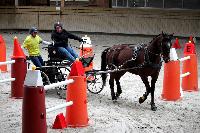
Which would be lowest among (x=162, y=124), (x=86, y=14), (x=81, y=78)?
(x=162, y=124)

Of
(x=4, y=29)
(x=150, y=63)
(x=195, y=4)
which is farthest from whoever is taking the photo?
(x=4, y=29)

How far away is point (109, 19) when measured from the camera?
29.8 meters

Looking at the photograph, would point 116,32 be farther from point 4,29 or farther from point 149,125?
point 149,125

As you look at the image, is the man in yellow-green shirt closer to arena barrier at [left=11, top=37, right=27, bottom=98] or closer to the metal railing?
arena barrier at [left=11, top=37, right=27, bottom=98]

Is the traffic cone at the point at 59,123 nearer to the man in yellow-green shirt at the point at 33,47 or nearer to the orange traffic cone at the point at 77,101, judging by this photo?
the orange traffic cone at the point at 77,101

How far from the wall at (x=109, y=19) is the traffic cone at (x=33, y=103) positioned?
21884 millimetres

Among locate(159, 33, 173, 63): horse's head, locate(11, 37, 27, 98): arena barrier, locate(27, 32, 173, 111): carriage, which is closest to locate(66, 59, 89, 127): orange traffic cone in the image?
locate(27, 32, 173, 111): carriage

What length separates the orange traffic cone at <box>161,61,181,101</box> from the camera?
10773 mm

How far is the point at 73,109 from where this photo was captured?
26.6 ft

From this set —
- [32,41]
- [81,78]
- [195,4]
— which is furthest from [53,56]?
[195,4]

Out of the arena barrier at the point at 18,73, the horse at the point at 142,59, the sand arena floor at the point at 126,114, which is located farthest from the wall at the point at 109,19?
the arena barrier at the point at 18,73

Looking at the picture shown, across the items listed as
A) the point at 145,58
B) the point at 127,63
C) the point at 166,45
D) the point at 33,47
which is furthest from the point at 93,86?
the point at 166,45

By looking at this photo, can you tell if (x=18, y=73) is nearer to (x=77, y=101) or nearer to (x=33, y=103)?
(x=77, y=101)

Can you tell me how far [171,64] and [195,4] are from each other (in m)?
18.2
